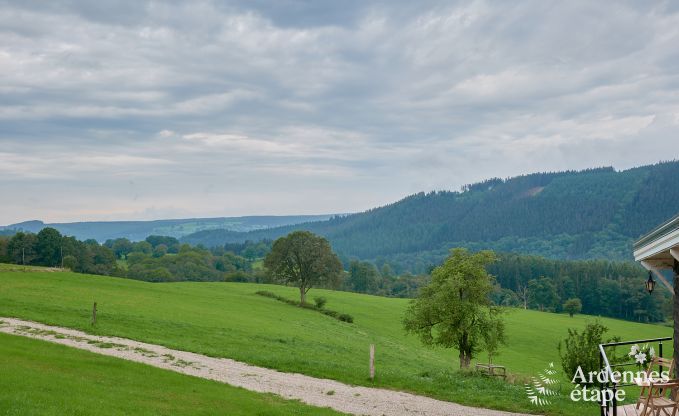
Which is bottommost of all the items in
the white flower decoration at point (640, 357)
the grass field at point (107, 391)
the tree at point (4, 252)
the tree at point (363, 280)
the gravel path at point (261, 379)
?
the tree at point (363, 280)

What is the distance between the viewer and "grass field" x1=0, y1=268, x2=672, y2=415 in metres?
23.8

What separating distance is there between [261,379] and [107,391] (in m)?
7.16

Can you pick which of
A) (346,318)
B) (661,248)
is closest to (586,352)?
(661,248)

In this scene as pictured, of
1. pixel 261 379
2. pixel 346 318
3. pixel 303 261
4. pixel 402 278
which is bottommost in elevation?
pixel 402 278

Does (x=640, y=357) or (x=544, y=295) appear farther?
(x=544, y=295)

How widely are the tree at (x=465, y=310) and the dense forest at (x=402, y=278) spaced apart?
7040cm

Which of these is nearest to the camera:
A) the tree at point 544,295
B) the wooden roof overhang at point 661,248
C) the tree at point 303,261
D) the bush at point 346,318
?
the wooden roof overhang at point 661,248

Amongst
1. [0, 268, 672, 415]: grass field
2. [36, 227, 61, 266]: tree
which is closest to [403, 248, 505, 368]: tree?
[0, 268, 672, 415]: grass field

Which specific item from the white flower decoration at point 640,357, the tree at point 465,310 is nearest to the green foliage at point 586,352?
the white flower decoration at point 640,357

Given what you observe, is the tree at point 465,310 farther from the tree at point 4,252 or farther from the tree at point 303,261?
the tree at point 4,252

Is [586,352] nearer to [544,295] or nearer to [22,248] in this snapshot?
[22,248]

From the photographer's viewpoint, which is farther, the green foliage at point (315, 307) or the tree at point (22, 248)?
the tree at point (22, 248)

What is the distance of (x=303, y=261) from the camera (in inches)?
3091

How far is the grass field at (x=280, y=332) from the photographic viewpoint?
23.8m
